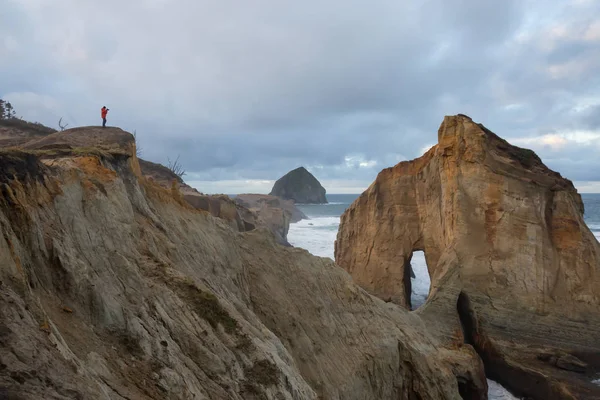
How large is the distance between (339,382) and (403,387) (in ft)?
7.37

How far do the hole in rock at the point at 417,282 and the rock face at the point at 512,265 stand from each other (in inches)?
131

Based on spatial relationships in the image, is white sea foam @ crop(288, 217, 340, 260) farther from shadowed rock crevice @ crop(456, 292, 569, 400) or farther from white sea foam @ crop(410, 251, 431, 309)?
shadowed rock crevice @ crop(456, 292, 569, 400)

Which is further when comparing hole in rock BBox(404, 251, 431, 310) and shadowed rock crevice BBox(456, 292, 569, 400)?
hole in rock BBox(404, 251, 431, 310)

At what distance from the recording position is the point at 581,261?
596 inches

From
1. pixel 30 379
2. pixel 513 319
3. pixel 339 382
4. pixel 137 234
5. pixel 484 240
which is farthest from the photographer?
pixel 484 240

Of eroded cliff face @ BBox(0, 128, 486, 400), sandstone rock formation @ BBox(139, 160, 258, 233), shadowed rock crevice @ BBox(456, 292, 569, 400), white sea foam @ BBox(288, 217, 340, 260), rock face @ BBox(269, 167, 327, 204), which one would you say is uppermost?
rock face @ BBox(269, 167, 327, 204)

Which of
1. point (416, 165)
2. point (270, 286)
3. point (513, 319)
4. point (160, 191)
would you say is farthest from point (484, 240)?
point (160, 191)

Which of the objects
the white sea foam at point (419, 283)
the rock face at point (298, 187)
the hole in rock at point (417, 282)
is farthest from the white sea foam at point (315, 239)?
the rock face at point (298, 187)

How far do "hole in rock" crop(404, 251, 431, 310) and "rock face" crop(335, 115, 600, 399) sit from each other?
11.0ft

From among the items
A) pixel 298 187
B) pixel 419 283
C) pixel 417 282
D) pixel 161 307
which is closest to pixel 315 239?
pixel 417 282

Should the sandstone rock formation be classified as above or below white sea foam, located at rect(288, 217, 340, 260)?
above

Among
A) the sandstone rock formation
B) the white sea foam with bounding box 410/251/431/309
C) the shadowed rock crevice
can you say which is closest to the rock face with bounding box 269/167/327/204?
the white sea foam with bounding box 410/251/431/309

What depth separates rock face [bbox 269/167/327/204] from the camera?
4840 inches

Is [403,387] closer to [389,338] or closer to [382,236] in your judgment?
[389,338]
